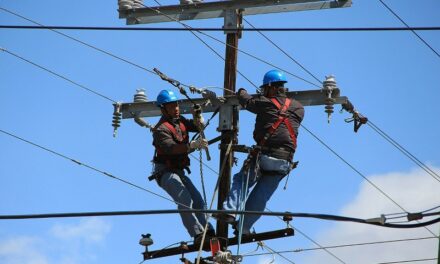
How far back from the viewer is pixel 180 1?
15805 mm

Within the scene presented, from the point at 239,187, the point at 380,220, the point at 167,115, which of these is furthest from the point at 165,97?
the point at 380,220

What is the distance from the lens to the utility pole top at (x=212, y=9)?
50.0 ft

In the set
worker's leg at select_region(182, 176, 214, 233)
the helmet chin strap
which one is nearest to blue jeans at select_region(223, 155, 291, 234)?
worker's leg at select_region(182, 176, 214, 233)

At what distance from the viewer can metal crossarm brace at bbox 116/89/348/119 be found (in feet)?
48.3

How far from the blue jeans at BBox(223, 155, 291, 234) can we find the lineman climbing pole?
0.39 metres

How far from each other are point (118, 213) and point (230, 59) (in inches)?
161

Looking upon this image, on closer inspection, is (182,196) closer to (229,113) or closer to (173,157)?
(173,157)

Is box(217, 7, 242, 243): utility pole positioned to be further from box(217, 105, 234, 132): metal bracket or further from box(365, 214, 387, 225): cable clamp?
box(365, 214, 387, 225): cable clamp

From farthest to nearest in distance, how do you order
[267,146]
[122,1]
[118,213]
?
[122,1], [267,146], [118,213]

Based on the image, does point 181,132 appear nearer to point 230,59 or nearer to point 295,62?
point 230,59

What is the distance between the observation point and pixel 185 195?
14383 mm

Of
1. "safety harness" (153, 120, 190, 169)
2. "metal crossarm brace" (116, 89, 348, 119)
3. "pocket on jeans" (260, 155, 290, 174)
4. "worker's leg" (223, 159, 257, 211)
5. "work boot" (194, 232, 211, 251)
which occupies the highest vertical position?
"metal crossarm brace" (116, 89, 348, 119)


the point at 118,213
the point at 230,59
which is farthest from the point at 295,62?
the point at 118,213

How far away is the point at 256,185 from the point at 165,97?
1722 millimetres
